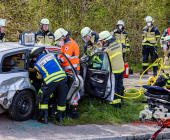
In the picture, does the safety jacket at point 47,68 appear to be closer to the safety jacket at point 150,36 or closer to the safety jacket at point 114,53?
the safety jacket at point 114,53

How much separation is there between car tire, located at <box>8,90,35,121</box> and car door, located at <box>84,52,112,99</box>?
1.56 m

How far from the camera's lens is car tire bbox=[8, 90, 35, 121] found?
5301mm

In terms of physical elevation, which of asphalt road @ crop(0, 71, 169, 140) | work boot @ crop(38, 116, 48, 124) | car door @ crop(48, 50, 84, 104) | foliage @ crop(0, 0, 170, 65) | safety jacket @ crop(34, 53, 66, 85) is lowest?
asphalt road @ crop(0, 71, 169, 140)

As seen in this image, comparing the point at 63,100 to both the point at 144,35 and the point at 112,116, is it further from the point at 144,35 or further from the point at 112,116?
the point at 144,35

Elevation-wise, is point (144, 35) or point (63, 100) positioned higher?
point (144, 35)

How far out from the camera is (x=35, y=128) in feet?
17.1

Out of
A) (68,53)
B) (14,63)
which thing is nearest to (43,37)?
(68,53)

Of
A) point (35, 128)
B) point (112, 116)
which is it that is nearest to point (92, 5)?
point (112, 116)

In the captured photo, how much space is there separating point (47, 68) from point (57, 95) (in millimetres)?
641

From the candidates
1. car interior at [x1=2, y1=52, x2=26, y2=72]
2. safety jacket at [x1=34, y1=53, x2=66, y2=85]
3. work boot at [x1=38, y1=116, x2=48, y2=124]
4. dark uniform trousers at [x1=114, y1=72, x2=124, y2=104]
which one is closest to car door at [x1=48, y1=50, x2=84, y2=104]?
safety jacket at [x1=34, y1=53, x2=66, y2=85]

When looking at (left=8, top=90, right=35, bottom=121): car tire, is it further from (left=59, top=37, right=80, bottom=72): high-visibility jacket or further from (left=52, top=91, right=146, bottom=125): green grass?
(left=59, top=37, right=80, bottom=72): high-visibility jacket

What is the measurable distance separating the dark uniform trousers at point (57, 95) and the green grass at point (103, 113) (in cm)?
29

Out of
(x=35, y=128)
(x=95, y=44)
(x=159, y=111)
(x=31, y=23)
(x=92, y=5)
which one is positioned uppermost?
(x=92, y=5)

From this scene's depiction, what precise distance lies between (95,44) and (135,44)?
6559 mm
